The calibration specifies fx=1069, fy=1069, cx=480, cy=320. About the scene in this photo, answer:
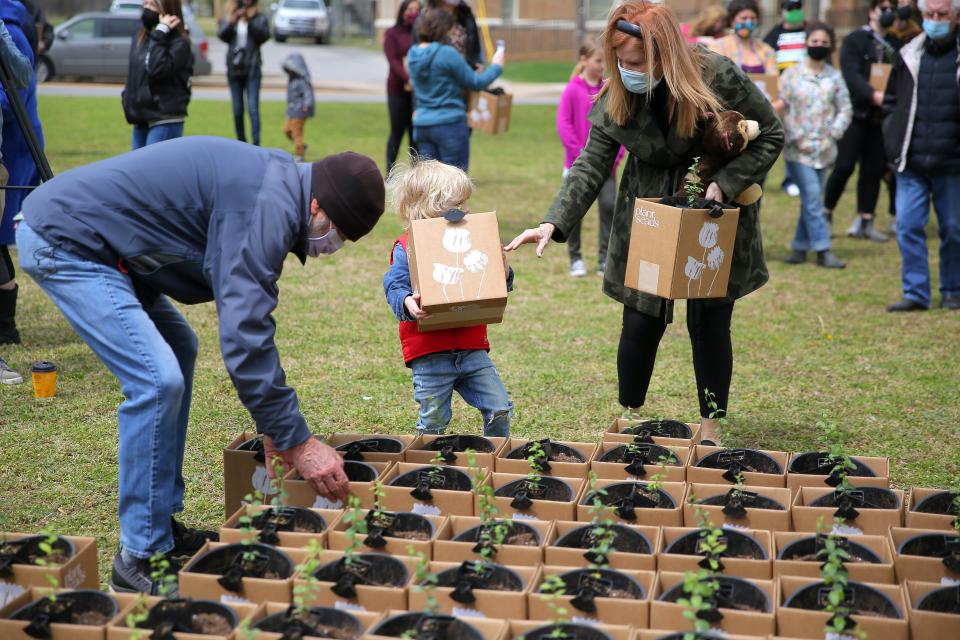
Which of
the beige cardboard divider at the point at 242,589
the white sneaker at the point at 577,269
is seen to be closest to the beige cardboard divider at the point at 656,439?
the beige cardboard divider at the point at 242,589

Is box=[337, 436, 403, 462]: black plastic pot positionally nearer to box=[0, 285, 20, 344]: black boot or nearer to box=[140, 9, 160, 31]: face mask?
box=[0, 285, 20, 344]: black boot

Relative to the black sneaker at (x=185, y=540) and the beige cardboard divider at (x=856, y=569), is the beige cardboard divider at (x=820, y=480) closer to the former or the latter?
the beige cardboard divider at (x=856, y=569)

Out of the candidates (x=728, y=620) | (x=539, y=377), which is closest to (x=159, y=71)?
(x=539, y=377)

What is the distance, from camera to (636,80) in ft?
13.4

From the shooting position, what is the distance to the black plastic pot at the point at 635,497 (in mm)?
3438

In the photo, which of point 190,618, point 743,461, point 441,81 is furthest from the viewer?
point 441,81

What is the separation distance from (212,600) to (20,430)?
2.71m

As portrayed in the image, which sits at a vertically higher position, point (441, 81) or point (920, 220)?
point (441, 81)

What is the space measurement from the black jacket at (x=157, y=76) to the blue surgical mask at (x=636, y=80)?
5189 mm

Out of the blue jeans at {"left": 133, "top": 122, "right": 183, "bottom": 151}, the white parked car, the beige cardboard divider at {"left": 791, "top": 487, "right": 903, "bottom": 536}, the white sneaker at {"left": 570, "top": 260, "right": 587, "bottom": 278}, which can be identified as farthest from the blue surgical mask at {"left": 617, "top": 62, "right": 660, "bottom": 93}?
the white parked car

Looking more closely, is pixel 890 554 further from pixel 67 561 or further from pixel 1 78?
pixel 1 78

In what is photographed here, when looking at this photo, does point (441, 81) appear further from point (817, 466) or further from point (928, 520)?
point (928, 520)

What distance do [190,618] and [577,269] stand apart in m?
6.30

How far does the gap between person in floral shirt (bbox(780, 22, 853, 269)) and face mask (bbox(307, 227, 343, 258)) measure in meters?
6.62
